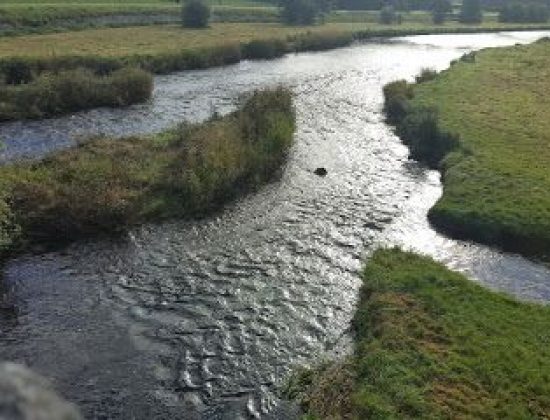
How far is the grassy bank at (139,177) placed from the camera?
126 feet

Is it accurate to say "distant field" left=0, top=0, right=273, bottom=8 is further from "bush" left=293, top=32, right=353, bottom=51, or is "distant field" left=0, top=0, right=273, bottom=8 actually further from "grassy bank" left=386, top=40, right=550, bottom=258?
"grassy bank" left=386, top=40, right=550, bottom=258

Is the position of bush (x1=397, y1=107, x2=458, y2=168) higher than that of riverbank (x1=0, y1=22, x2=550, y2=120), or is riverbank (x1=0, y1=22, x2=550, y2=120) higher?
riverbank (x1=0, y1=22, x2=550, y2=120)

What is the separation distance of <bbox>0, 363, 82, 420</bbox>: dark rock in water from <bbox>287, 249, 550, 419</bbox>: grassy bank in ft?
69.6

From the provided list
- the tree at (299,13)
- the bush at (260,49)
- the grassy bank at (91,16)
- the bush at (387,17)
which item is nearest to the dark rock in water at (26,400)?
the bush at (260,49)

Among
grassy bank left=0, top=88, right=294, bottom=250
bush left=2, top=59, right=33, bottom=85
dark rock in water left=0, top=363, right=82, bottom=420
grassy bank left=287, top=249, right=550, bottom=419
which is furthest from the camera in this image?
bush left=2, top=59, right=33, bottom=85

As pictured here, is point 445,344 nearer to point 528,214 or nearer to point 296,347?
point 296,347

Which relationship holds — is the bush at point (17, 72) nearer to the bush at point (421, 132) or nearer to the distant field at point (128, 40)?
the distant field at point (128, 40)

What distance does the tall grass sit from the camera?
6353 cm

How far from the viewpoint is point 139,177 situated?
149ft

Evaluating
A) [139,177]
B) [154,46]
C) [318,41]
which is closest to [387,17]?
[318,41]

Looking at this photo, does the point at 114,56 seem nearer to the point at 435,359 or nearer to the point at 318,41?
the point at 318,41

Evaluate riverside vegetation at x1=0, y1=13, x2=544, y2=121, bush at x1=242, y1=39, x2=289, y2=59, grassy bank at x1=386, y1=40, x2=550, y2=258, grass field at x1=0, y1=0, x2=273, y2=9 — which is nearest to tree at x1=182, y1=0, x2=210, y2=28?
riverside vegetation at x1=0, y1=13, x2=544, y2=121

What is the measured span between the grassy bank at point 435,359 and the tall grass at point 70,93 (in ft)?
147

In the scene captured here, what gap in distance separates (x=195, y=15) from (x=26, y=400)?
138172 mm
